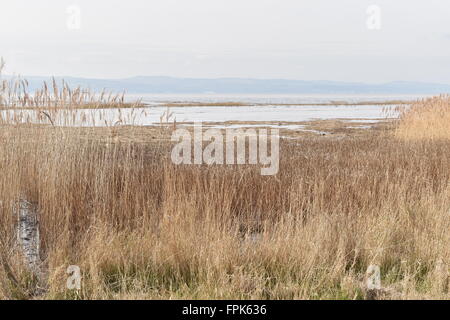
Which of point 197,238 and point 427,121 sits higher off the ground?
point 427,121

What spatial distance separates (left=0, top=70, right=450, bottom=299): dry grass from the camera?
3994 mm

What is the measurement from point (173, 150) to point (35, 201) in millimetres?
6358

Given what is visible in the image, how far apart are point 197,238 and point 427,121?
1186 centimetres

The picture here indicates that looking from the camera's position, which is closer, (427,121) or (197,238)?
(197,238)

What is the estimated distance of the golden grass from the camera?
46.3 ft

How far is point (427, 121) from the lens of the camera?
14758 millimetres

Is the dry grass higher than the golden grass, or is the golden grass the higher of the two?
the golden grass

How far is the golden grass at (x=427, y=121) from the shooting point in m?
14.1

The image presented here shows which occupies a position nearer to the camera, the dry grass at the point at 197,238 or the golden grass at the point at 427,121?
the dry grass at the point at 197,238

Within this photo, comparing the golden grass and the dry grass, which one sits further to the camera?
the golden grass

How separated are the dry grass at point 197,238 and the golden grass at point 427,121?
793 cm

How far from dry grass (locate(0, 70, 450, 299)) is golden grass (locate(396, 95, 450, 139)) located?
312 inches
